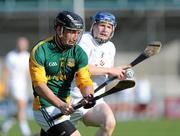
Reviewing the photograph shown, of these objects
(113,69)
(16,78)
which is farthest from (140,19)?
(113,69)

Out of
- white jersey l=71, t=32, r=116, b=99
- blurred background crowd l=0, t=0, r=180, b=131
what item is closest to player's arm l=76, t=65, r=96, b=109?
white jersey l=71, t=32, r=116, b=99

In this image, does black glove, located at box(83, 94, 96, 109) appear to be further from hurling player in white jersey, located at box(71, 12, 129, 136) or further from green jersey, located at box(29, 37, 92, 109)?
hurling player in white jersey, located at box(71, 12, 129, 136)

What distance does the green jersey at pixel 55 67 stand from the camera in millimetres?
7098

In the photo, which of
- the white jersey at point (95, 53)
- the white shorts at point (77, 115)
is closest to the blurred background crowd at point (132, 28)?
the white jersey at point (95, 53)

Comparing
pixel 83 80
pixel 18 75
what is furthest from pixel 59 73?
pixel 18 75

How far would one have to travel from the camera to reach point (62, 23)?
7.00 m

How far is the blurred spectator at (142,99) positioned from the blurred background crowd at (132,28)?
5 centimetres

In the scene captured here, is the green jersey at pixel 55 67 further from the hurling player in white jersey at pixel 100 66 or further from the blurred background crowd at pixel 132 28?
the blurred background crowd at pixel 132 28

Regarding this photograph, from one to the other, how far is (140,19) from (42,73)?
2532 cm

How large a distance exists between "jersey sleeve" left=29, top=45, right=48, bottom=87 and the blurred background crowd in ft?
65.6

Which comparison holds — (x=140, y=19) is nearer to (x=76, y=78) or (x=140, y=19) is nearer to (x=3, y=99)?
(x=3, y=99)

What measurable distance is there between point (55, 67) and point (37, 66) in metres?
0.20

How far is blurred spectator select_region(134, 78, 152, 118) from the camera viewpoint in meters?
24.8

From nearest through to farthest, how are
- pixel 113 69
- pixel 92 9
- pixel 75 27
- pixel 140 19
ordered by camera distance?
pixel 75 27, pixel 113 69, pixel 92 9, pixel 140 19
